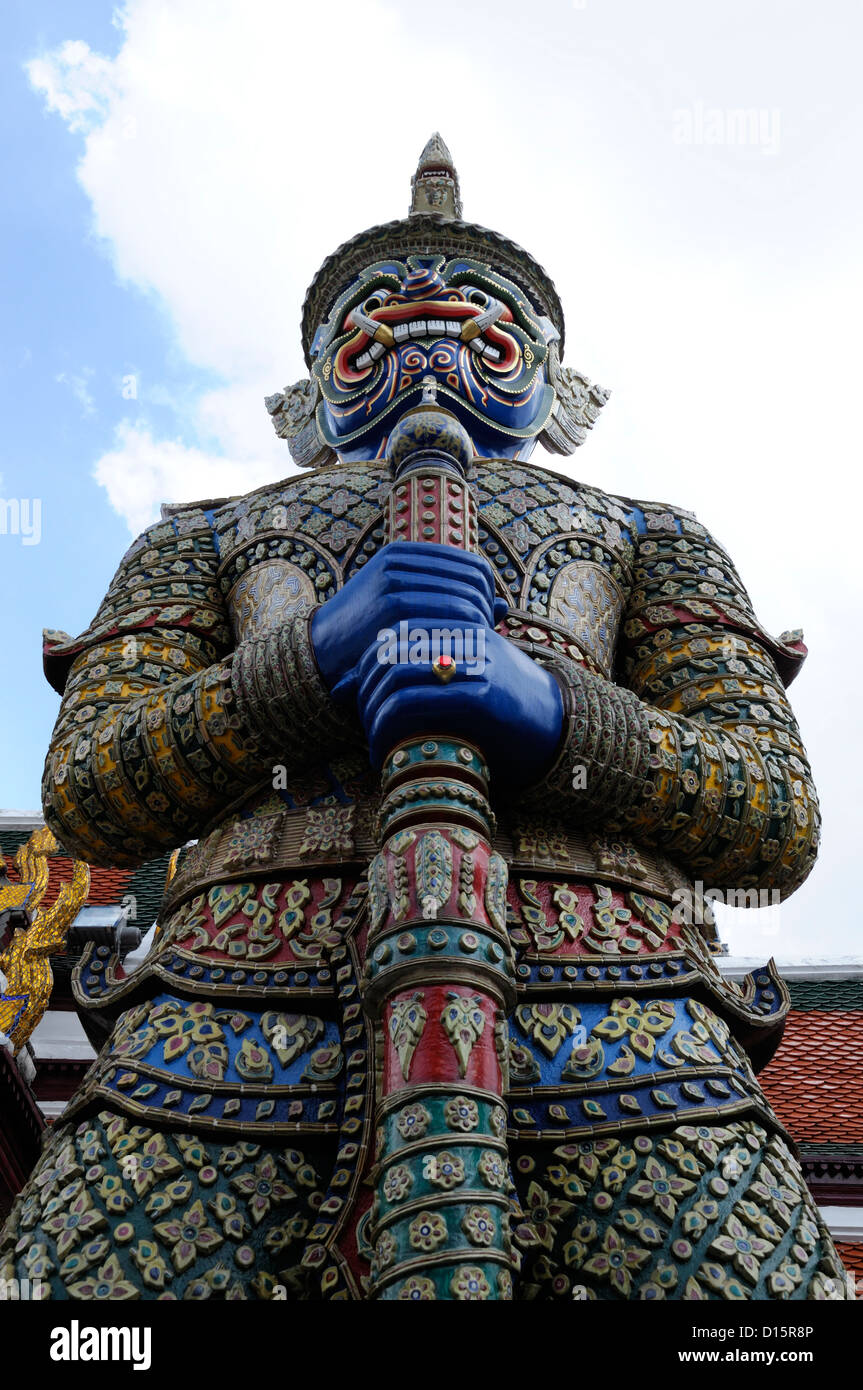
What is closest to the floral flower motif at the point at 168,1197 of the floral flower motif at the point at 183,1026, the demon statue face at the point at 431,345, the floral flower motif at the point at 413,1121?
the floral flower motif at the point at 183,1026

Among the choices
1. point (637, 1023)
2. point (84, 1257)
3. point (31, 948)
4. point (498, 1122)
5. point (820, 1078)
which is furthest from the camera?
point (820, 1078)

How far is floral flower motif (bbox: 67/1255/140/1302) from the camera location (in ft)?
8.34

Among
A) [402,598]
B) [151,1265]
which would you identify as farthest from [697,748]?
[151,1265]

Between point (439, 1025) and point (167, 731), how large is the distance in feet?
4.26

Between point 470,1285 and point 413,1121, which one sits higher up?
point 413,1121

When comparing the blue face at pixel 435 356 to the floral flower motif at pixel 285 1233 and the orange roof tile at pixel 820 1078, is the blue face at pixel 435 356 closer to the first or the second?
the floral flower motif at pixel 285 1233

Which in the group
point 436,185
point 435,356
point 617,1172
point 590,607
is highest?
point 436,185

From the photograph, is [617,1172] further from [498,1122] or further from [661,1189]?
[498,1122]

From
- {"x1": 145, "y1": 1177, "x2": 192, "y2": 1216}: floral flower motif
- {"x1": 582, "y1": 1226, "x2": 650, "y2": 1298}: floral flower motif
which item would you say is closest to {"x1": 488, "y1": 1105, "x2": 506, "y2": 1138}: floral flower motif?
{"x1": 582, "y1": 1226, "x2": 650, "y2": 1298}: floral flower motif

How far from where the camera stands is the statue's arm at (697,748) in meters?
3.27

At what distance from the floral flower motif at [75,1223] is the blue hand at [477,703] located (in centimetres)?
115

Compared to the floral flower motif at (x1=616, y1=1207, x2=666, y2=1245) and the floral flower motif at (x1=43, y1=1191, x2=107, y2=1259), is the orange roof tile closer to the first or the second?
the floral flower motif at (x1=616, y1=1207, x2=666, y2=1245)

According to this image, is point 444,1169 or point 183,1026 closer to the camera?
point 444,1169

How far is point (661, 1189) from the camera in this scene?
269 cm
